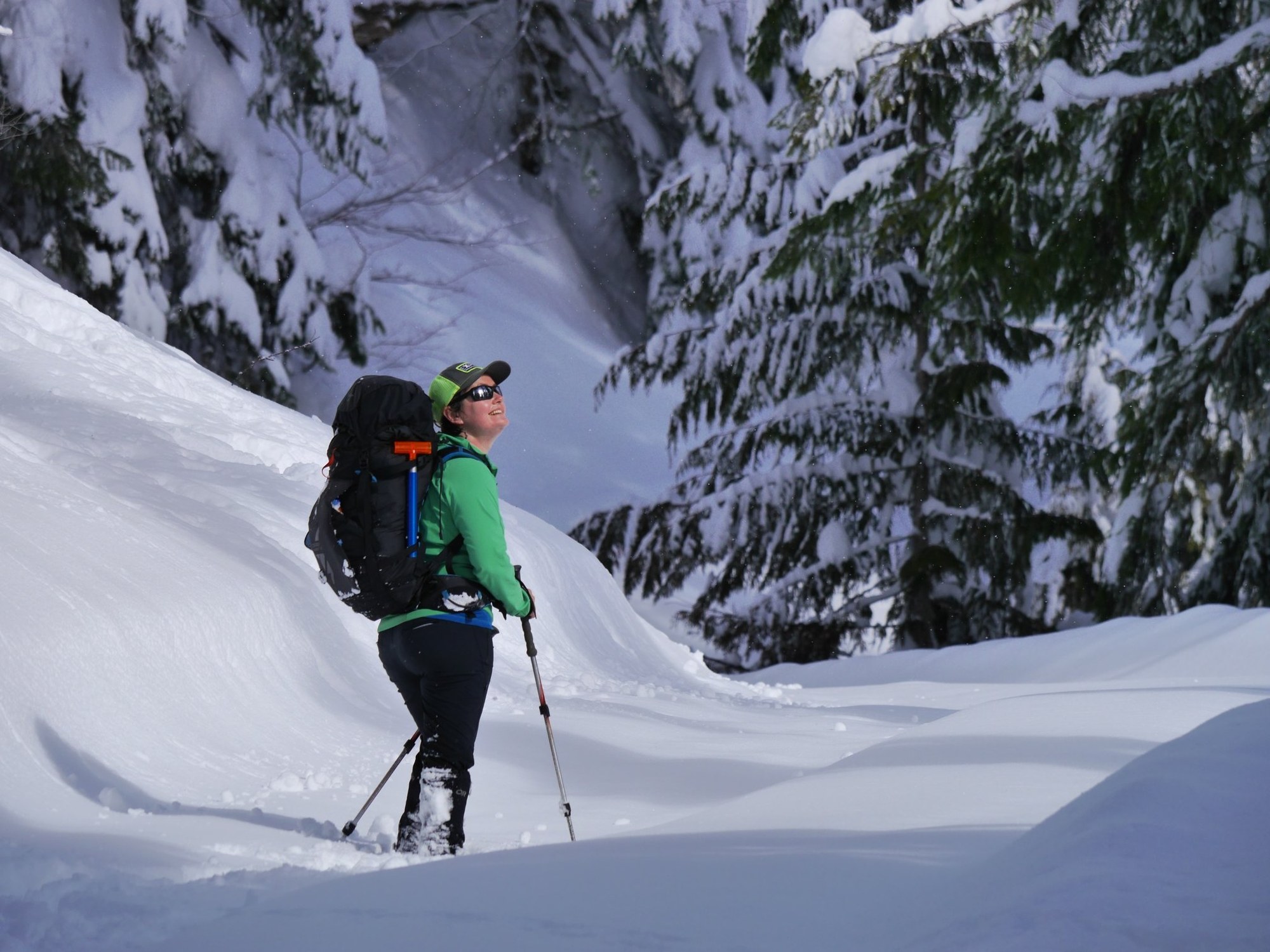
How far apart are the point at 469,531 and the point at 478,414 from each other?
1.26 ft

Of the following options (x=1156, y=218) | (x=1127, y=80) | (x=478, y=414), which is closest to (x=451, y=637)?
(x=478, y=414)

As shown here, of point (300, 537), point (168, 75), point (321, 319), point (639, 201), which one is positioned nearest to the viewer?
point (300, 537)

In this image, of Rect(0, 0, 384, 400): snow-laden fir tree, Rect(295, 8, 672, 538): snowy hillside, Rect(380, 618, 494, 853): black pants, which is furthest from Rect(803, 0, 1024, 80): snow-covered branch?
Rect(295, 8, 672, 538): snowy hillside

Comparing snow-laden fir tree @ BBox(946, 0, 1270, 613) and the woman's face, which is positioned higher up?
snow-laden fir tree @ BBox(946, 0, 1270, 613)

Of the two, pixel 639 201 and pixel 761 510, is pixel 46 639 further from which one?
pixel 639 201

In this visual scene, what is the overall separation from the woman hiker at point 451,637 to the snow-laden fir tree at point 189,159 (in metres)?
8.32

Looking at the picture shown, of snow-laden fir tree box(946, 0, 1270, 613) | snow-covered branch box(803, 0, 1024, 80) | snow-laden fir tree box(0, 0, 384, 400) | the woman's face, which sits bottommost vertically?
the woman's face

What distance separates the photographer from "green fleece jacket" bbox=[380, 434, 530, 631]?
371cm

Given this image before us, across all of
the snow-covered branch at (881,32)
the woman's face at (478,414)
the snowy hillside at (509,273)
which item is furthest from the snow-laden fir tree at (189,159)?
the woman's face at (478,414)

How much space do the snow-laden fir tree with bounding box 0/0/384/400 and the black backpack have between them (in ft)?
27.1

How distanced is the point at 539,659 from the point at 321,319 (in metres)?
7.81

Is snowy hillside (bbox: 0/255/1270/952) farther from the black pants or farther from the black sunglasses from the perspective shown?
the black sunglasses

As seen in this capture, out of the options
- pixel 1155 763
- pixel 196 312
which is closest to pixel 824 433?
pixel 196 312

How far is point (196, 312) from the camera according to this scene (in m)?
13.7
